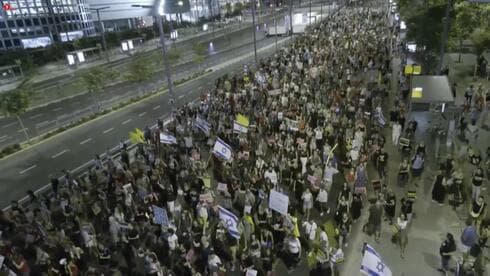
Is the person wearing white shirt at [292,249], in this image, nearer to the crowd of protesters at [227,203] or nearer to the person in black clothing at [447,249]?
the crowd of protesters at [227,203]

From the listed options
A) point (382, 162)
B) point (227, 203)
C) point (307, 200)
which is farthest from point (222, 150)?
point (382, 162)

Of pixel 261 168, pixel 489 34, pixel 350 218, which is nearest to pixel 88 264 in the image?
pixel 261 168

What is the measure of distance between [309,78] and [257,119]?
30.0 ft

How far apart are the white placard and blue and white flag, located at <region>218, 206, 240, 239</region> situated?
1.21 metres

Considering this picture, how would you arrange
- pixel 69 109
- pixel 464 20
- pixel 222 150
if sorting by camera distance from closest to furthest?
pixel 222 150 → pixel 464 20 → pixel 69 109

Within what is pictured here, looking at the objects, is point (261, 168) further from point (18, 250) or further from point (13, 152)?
point (13, 152)

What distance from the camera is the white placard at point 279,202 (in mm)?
11656

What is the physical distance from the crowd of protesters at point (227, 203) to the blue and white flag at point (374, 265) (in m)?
1.54

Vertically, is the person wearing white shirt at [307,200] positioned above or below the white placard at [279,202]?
below

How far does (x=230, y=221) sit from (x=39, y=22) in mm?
72984

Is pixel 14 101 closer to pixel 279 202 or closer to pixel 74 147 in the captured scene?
pixel 74 147

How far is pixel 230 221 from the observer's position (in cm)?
1159

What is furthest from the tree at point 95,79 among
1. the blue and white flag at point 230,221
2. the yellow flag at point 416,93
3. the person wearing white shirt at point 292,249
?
the person wearing white shirt at point 292,249

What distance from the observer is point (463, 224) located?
1327 cm
